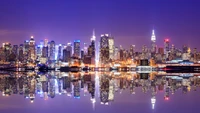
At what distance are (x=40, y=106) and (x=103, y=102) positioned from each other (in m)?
3.42

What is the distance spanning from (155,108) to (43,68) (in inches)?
5694

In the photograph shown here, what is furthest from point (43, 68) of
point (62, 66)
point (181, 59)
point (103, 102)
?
point (103, 102)

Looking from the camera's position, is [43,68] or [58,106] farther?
[43,68]

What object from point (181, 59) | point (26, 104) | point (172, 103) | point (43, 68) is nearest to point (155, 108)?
point (172, 103)

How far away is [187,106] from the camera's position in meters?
17.9

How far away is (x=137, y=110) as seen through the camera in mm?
16391

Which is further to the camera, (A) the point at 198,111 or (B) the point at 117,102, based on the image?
(B) the point at 117,102

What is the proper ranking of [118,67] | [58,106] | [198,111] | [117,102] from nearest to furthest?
[198,111], [58,106], [117,102], [118,67]

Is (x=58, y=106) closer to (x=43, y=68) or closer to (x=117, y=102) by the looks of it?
(x=117, y=102)

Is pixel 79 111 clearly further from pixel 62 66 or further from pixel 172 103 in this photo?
pixel 62 66

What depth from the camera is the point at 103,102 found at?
19516 mm

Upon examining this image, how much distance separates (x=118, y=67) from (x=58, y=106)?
554 ft

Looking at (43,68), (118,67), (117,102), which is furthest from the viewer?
(118,67)

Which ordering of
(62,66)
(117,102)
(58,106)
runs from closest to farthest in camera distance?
(58,106) → (117,102) → (62,66)
